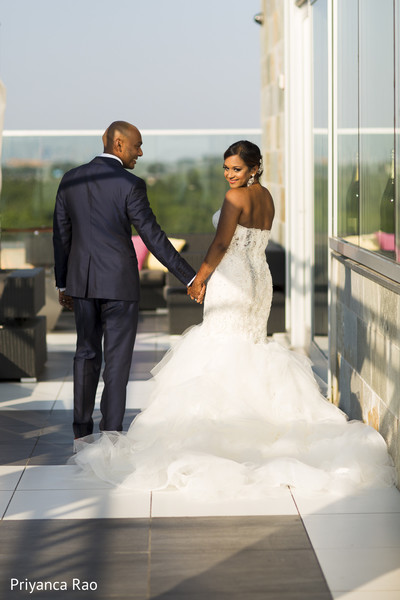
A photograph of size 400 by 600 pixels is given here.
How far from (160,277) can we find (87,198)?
594 cm

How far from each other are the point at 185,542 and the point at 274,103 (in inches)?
260

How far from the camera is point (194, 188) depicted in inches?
539

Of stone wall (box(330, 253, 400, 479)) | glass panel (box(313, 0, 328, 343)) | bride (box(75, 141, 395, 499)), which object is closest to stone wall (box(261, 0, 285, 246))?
glass panel (box(313, 0, 328, 343))

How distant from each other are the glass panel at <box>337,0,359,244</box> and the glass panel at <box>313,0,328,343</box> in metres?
0.73

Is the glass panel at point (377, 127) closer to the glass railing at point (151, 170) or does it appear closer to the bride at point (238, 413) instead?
the bride at point (238, 413)

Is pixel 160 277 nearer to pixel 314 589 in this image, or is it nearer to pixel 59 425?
pixel 59 425

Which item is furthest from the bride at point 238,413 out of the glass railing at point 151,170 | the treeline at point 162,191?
the treeline at point 162,191

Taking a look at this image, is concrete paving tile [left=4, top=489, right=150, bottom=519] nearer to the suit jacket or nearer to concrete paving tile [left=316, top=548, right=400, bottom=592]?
concrete paving tile [left=316, top=548, right=400, bottom=592]

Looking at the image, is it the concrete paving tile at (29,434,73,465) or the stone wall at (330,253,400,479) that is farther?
the concrete paving tile at (29,434,73,465)

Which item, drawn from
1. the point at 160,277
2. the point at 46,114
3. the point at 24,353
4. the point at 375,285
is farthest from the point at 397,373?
the point at 46,114

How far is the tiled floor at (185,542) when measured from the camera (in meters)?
3.03

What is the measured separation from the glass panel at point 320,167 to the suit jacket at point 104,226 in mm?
2260

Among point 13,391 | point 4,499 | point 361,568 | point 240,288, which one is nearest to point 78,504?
point 4,499

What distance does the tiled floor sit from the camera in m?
3.03
